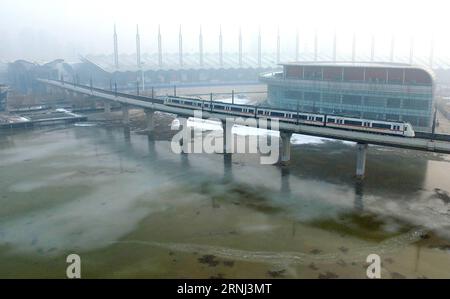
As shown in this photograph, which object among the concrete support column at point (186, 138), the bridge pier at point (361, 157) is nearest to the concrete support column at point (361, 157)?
the bridge pier at point (361, 157)

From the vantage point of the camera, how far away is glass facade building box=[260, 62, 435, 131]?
73312 millimetres

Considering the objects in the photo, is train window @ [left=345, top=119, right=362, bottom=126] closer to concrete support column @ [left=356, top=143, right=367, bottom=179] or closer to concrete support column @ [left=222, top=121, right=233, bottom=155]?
concrete support column @ [left=356, top=143, right=367, bottom=179]

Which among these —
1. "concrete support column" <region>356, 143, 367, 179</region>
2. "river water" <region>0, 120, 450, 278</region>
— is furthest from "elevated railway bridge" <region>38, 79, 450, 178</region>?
"river water" <region>0, 120, 450, 278</region>

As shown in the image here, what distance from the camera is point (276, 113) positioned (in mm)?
58531

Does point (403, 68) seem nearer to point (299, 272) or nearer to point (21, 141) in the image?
point (299, 272)

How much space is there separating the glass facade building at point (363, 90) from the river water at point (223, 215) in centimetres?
1844

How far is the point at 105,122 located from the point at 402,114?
212 ft

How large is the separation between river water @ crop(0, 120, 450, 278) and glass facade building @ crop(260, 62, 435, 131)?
60.5ft

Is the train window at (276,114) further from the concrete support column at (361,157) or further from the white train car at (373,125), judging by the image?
the concrete support column at (361,157)

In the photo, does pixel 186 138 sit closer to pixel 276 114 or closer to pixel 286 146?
pixel 276 114

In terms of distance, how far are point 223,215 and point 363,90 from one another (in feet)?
174

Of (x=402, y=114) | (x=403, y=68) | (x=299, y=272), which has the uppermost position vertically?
(x=403, y=68)

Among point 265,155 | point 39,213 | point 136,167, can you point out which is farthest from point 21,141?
point 265,155

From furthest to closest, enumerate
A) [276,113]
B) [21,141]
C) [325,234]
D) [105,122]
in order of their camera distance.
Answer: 1. [105,122]
2. [21,141]
3. [276,113]
4. [325,234]
